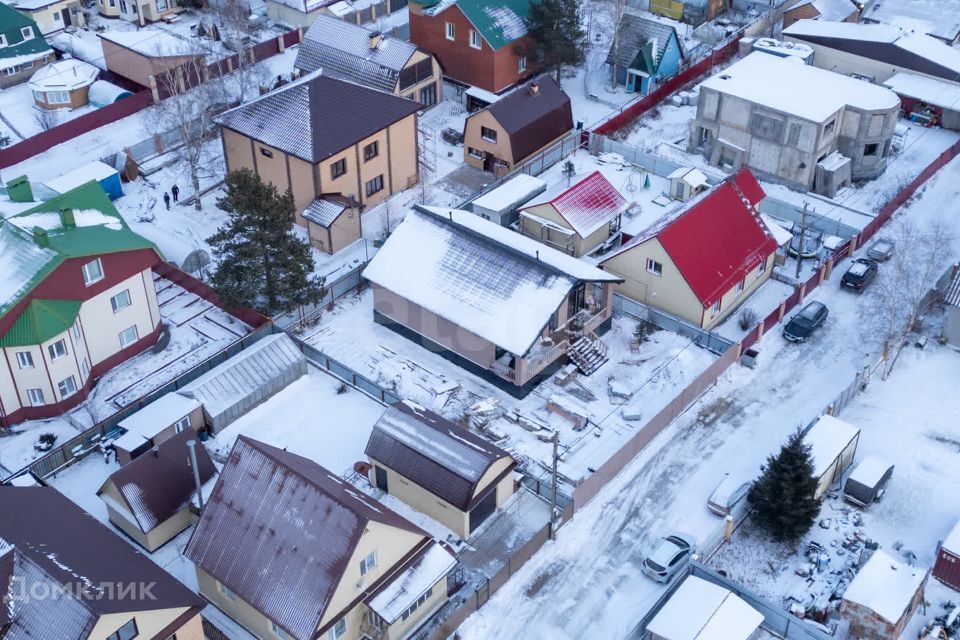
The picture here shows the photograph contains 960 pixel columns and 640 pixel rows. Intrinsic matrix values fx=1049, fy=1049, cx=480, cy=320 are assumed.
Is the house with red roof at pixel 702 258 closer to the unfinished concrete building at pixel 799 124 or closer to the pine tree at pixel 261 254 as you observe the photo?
the unfinished concrete building at pixel 799 124

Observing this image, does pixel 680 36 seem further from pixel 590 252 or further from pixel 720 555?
pixel 720 555

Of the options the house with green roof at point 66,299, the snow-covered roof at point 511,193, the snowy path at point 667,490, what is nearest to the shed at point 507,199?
the snow-covered roof at point 511,193

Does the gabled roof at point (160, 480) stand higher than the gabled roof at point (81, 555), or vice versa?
the gabled roof at point (81, 555)

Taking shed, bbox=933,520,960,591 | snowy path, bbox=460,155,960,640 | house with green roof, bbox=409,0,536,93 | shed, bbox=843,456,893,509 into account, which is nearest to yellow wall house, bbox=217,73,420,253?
house with green roof, bbox=409,0,536,93

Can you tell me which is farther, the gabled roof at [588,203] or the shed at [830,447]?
the gabled roof at [588,203]

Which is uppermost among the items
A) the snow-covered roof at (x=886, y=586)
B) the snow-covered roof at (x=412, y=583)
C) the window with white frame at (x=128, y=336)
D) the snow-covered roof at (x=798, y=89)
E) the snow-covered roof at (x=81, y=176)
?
the snow-covered roof at (x=798, y=89)

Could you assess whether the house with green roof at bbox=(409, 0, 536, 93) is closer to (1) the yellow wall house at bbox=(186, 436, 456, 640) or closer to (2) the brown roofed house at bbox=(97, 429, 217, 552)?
(2) the brown roofed house at bbox=(97, 429, 217, 552)

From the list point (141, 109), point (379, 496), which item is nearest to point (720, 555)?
point (379, 496)

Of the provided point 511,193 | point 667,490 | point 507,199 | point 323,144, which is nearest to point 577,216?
point 507,199
